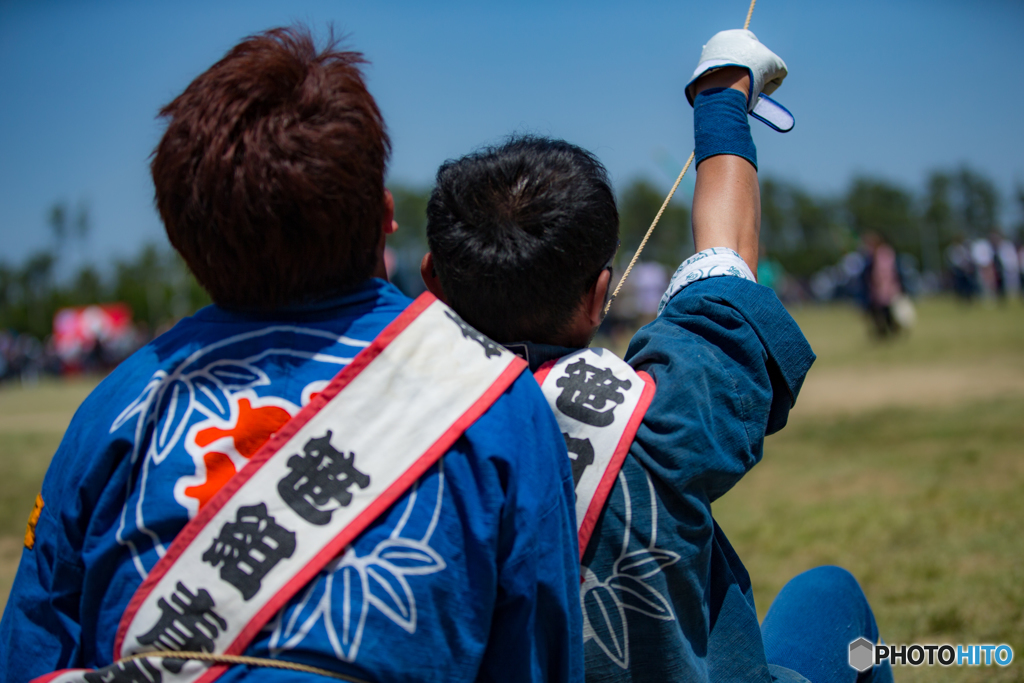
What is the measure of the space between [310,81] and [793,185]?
257 feet

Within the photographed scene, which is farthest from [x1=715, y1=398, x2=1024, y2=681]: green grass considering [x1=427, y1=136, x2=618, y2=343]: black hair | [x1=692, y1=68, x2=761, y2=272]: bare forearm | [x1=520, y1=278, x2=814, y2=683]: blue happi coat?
[x1=427, y1=136, x2=618, y2=343]: black hair

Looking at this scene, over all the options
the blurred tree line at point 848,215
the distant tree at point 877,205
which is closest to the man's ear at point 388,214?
the blurred tree line at point 848,215

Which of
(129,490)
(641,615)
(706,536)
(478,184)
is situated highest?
(478,184)

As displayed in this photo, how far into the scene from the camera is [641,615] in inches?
46.8

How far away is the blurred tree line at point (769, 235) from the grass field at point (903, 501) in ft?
93.3

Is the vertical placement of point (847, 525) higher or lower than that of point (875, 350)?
lower

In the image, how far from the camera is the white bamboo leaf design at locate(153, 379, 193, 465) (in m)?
1.01

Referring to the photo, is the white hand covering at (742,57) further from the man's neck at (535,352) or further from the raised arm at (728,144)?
the man's neck at (535,352)

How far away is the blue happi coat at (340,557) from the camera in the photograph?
96 centimetres

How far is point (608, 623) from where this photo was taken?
1205 millimetres

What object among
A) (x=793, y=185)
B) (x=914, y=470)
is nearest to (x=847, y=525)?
(x=914, y=470)

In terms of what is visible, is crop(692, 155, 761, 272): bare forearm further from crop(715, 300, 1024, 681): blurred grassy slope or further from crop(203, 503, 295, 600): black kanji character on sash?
crop(715, 300, 1024, 681): blurred grassy slope

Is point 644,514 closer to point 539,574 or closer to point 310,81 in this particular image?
point 539,574

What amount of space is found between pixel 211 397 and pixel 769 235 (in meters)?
61.2
